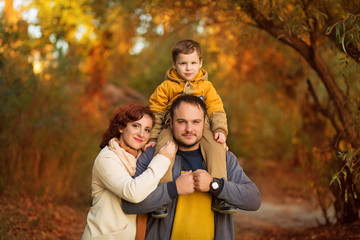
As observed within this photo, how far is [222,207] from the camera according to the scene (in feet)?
9.99

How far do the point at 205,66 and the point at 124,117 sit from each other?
341 inches

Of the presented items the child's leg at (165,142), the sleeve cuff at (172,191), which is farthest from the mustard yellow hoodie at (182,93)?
the sleeve cuff at (172,191)

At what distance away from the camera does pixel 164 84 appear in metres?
3.70

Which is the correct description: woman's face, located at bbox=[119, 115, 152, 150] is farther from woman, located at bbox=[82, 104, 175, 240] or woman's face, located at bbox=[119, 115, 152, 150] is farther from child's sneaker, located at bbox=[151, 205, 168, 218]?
child's sneaker, located at bbox=[151, 205, 168, 218]

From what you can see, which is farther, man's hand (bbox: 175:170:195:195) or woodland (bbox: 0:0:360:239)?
woodland (bbox: 0:0:360:239)

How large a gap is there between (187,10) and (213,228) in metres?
3.85

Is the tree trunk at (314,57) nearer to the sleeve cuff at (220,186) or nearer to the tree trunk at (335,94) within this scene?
the tree trunk at (335,94)

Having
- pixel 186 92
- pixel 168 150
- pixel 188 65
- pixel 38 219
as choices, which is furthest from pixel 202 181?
pixel 38 219

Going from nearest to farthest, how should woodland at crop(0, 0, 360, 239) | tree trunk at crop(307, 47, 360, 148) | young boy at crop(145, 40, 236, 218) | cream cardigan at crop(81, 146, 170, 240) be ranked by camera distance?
cream cardigan at crop(81, 146, 170, 240)
young boy at crop(145, 40, 236, 218)
woodland at crop(0, 0, 360, 239)
tree trunk at crop(307, 47, 360, 148)

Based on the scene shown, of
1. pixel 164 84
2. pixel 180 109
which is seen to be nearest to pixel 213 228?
pixel 180 109

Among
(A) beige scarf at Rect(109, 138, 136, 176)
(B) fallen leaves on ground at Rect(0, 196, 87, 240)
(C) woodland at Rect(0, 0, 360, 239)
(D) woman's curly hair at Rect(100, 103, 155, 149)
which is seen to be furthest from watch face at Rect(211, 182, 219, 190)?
(B) fallen leaves on ground at Rect(0, 196, 87, 240)

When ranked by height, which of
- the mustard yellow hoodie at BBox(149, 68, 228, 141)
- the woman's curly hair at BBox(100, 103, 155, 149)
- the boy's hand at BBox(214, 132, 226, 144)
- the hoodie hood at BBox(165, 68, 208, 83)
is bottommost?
the boy's hand at BBox(214, 132, 226, 144)

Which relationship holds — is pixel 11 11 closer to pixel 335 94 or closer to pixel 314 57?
pixel 314 57

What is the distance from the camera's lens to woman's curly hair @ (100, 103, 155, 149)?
10.9 feet
